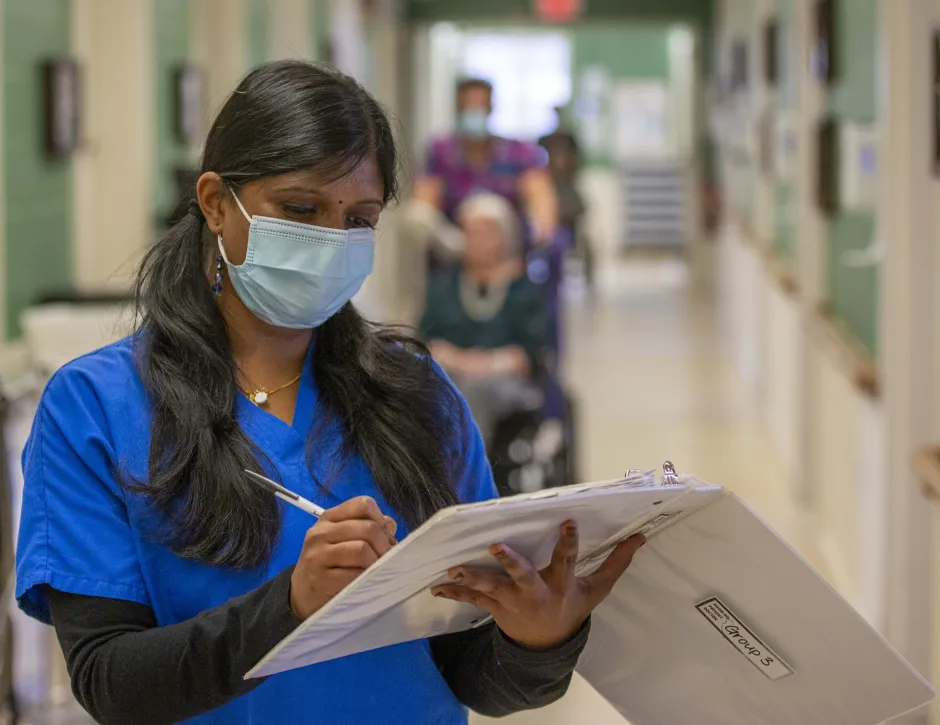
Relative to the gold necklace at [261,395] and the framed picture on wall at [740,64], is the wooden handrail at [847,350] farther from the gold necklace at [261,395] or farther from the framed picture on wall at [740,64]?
the framed picture on wall at [740,64]

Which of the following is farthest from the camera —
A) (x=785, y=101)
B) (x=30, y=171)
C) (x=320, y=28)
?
(x=320, y=28)

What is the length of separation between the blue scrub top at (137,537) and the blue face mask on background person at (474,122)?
5.95 m

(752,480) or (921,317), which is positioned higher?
(921,317)

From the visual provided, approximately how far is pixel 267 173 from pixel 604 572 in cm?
55

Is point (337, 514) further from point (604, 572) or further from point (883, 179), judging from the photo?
point (883, 179)

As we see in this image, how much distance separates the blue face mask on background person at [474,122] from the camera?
7348mm

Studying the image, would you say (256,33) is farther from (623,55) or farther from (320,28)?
(623,55)

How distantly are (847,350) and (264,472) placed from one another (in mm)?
3457

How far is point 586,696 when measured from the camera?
3.02m

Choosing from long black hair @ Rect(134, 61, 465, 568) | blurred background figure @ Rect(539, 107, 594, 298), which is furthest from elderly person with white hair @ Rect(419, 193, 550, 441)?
blurred background figure @ Rect(539, 107, 594, 298)

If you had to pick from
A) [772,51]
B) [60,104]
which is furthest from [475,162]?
[60,104]

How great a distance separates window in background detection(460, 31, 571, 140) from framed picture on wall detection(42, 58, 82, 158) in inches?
581

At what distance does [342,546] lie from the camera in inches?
48.4

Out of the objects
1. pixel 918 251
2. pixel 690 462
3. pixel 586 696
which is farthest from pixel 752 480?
pixel 586 696
